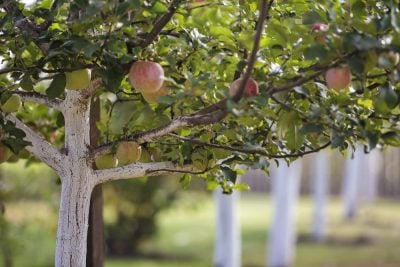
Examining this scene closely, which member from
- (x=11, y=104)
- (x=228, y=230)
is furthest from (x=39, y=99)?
(x=228, y=230)

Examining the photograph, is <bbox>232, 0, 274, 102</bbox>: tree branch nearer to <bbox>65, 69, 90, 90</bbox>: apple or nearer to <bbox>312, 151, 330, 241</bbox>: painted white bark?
<bbox>65, 69, 90, 90</bbox>: apple

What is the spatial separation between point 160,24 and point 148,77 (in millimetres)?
129

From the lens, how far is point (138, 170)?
1614mm

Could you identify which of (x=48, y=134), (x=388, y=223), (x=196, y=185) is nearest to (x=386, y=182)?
(x=388, y=223)

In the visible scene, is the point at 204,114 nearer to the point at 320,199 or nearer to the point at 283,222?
the point at 283,222

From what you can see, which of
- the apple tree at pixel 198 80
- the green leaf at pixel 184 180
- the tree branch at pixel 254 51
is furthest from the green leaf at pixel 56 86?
the green leaf at pixel 184 180

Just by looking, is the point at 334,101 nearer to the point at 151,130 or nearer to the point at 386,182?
the point at 151,130

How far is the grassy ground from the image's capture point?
6.86 meters

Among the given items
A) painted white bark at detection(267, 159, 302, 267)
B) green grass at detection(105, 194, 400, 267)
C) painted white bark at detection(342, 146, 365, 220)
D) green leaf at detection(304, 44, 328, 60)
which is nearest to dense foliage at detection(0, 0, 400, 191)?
green leaf at detection(304, 44, 328, 60)

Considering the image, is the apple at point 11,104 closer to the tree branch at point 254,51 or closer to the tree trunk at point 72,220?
the tree trunk at point 72,220

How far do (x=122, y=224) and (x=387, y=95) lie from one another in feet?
21.2

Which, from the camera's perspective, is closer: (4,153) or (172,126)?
(172,126)

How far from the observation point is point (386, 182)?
17.2m

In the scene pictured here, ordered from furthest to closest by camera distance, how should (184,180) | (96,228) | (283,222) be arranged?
(283,222)
(96,228)
(184,180)
